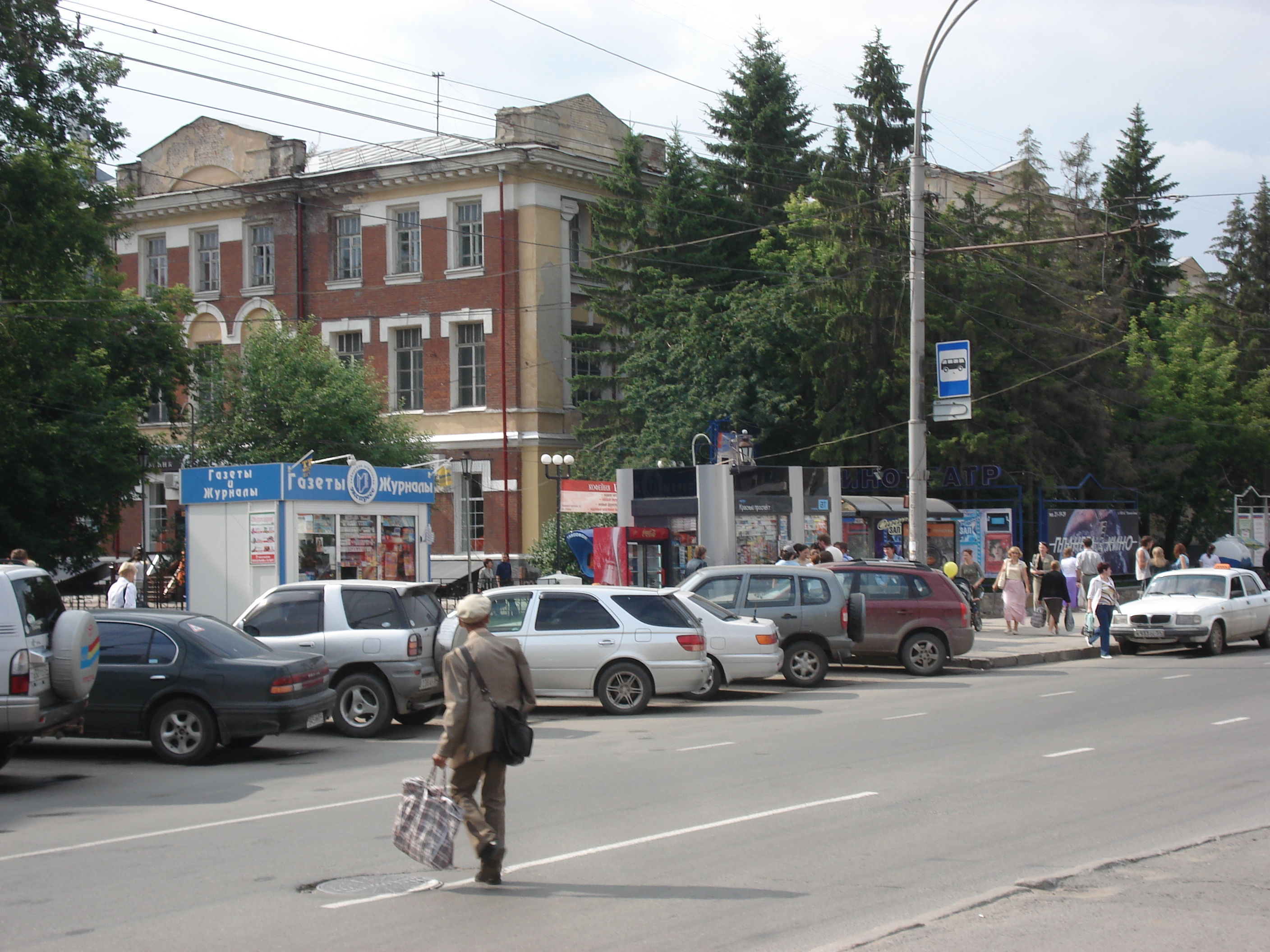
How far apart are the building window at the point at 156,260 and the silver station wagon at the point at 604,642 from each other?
3753cm

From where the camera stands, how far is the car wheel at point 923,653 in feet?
65.1

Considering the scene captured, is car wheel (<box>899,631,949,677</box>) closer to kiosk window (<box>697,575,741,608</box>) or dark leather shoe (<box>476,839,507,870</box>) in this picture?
kiosk window (<box>697,575,741,608</box>)

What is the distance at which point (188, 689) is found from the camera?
1224 centimetres

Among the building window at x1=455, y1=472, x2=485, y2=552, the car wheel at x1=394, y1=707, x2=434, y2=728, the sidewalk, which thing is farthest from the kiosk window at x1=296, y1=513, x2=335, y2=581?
the building window at x1=455, y1=472, x2=485, y2=552

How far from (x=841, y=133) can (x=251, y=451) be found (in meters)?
19.8

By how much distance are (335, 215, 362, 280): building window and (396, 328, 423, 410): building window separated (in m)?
2.87

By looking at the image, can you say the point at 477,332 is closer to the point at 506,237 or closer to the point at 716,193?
the point at 506,237

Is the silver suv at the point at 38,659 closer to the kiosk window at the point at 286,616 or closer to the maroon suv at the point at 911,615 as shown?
the kiosk window at the point at 286,616

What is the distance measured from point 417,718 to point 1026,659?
11718 mm

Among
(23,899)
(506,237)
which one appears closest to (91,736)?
(23,899)

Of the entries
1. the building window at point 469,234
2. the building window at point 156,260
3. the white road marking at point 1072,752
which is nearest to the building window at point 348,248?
the building window at point 469,234

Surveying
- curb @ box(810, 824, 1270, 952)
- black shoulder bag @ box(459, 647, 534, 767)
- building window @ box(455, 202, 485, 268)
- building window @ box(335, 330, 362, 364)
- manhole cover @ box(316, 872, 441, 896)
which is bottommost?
manhole cover @ box(316, 872, 441, 896)

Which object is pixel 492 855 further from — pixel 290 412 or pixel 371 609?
pixel 290 412

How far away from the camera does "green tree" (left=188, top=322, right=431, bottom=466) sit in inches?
1399
